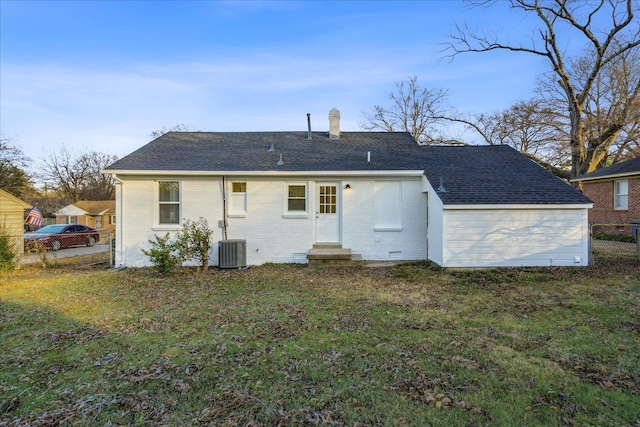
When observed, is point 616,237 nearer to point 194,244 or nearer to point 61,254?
point 194,244

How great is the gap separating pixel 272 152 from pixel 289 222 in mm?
2838

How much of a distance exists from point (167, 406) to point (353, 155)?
31.9ft

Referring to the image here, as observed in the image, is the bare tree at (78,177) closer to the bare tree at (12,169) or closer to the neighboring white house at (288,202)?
the bare tree at (12,169)

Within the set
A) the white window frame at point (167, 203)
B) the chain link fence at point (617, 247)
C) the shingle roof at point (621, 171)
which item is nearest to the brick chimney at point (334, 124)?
the white window frame at point (167, 203)

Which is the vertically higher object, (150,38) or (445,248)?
(150,38)

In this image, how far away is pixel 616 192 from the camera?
668 inches

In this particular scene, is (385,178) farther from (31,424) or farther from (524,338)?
(31,424)

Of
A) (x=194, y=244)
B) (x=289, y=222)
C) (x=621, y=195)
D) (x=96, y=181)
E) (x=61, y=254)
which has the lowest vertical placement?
(x=61, y=254)

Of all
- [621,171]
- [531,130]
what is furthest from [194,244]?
[531,130]

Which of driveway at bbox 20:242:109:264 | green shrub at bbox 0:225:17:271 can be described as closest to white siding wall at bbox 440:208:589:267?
green shrub at bbox 0:225:17:271

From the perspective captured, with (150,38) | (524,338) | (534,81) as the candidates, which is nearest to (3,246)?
(150,38)

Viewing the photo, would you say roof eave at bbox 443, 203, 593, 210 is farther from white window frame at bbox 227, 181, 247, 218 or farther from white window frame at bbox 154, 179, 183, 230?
white window frame at bbox 154, 179, 183, 230

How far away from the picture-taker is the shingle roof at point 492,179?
916 centimetres

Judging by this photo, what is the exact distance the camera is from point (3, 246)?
31.7 feet
